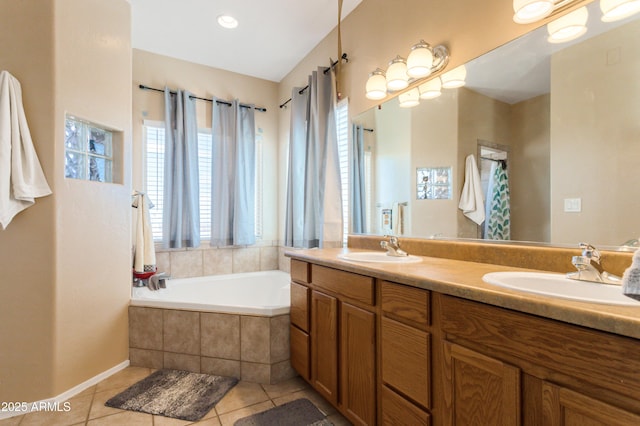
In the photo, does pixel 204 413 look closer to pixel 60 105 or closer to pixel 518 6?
pixel 60 105

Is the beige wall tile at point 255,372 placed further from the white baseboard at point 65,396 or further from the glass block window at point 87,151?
the glass block window at point 87,151

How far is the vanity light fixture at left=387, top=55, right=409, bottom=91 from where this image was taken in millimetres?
1811

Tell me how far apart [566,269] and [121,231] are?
8.56 ft

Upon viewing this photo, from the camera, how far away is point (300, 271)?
6.09 feet

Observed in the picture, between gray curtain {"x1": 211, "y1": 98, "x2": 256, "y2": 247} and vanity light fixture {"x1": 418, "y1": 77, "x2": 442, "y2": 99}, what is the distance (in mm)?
1996

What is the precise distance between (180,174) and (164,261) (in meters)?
0.85

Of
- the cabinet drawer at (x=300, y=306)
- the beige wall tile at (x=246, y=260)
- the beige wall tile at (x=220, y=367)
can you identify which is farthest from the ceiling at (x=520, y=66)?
the beige wall tile at (x=246, y=260)

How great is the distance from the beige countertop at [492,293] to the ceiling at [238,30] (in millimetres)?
1989

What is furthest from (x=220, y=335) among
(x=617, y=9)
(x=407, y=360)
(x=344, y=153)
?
(x=617, y=9)

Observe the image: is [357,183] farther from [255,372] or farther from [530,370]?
[530,370]

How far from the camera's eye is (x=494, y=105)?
1456 millimetres

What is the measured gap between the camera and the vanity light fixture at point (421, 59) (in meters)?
1.61

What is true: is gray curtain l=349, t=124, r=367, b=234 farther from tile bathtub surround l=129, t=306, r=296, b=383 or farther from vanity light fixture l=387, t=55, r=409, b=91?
tile bathtub surround l=129, t=306, r=296, b=383

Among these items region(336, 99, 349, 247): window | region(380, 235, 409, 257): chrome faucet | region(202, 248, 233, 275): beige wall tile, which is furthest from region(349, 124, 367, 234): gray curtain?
region(202, 248, 233, 275): beige wall tile
